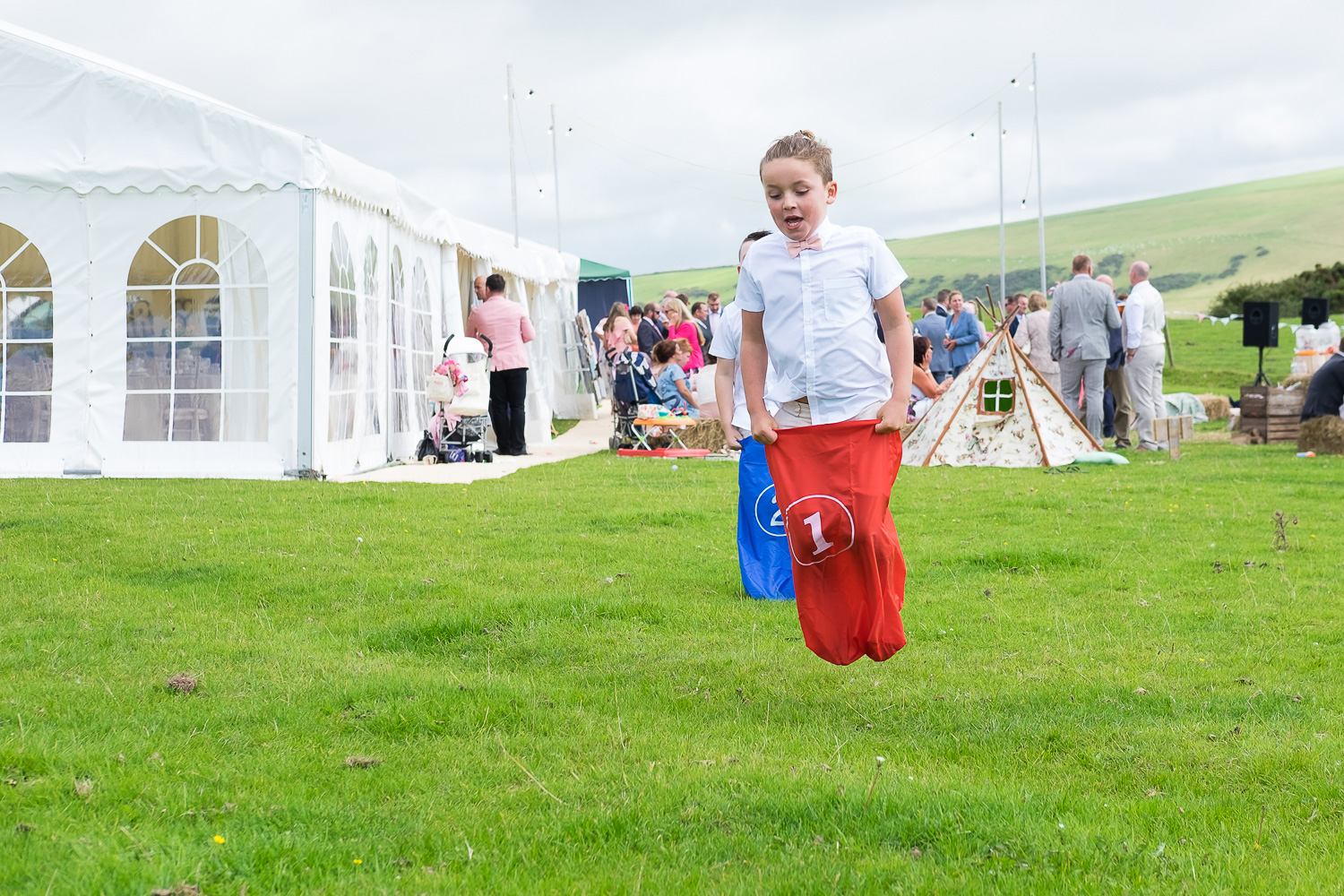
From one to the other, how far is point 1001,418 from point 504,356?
5.42 meters

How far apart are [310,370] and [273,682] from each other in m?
6.74

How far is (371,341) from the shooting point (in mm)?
11875

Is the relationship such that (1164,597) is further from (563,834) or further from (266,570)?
(266,570)

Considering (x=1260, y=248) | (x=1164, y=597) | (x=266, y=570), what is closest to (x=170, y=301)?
(x=266, y=570)

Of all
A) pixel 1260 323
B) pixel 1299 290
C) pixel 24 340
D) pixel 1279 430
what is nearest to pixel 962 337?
pixel 1279 430

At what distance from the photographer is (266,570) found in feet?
19.6

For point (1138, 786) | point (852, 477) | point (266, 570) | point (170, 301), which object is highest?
point (170, 301)

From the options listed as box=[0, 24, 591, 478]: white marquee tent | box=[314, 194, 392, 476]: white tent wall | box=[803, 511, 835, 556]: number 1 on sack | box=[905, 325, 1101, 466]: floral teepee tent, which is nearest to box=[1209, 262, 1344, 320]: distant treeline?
box=[905, 325, 1101, 466]: floral teepee tent

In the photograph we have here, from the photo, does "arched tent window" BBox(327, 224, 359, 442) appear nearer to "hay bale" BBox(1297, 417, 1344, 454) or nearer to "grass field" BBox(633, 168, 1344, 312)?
"hay bale" BBox(1297, 417, 1344, 454)

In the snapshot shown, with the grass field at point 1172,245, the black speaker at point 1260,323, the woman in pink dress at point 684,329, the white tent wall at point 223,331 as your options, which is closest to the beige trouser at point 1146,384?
the woman in pink dress at point 684,329

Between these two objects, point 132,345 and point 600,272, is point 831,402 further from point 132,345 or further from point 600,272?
point 600,272

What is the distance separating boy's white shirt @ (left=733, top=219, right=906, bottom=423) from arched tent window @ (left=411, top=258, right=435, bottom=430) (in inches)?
392

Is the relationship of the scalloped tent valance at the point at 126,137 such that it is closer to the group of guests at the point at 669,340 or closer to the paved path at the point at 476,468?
the paved path at the point at 476,468

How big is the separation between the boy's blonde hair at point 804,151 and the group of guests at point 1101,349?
9.17 metres
